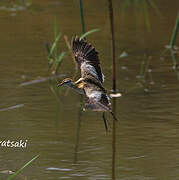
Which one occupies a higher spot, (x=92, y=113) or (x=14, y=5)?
(x=14, y=5)

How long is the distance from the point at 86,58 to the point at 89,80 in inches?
12.5

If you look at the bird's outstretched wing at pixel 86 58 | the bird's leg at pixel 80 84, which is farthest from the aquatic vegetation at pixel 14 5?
the bird's leg at pixel 80 84

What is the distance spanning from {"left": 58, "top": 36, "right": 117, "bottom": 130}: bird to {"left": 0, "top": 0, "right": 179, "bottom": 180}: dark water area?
0.38 metres

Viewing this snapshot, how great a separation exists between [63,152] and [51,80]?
230cm

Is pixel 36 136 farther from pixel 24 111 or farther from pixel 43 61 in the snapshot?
pixel 43 61

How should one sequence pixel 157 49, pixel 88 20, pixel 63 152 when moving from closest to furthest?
pixel 63 152 → pixel 157 49 → pixel 88 20

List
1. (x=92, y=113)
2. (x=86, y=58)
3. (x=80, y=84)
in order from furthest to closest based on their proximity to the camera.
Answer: (x=92, y=113)
(x=86, y=58)
(x=80, y=84)

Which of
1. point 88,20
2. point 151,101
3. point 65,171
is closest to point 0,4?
point 88,20

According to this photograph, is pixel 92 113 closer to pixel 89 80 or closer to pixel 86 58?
pixel 86 58

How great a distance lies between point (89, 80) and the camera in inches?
215

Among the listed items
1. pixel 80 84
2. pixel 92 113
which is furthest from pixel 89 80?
pixel 92 113

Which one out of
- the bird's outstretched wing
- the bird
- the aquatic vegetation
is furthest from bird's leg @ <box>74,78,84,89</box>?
the aquatic vegetation

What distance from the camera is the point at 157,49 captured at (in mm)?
9023

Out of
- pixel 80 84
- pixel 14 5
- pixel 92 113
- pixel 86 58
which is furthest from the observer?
pixel 14 5
